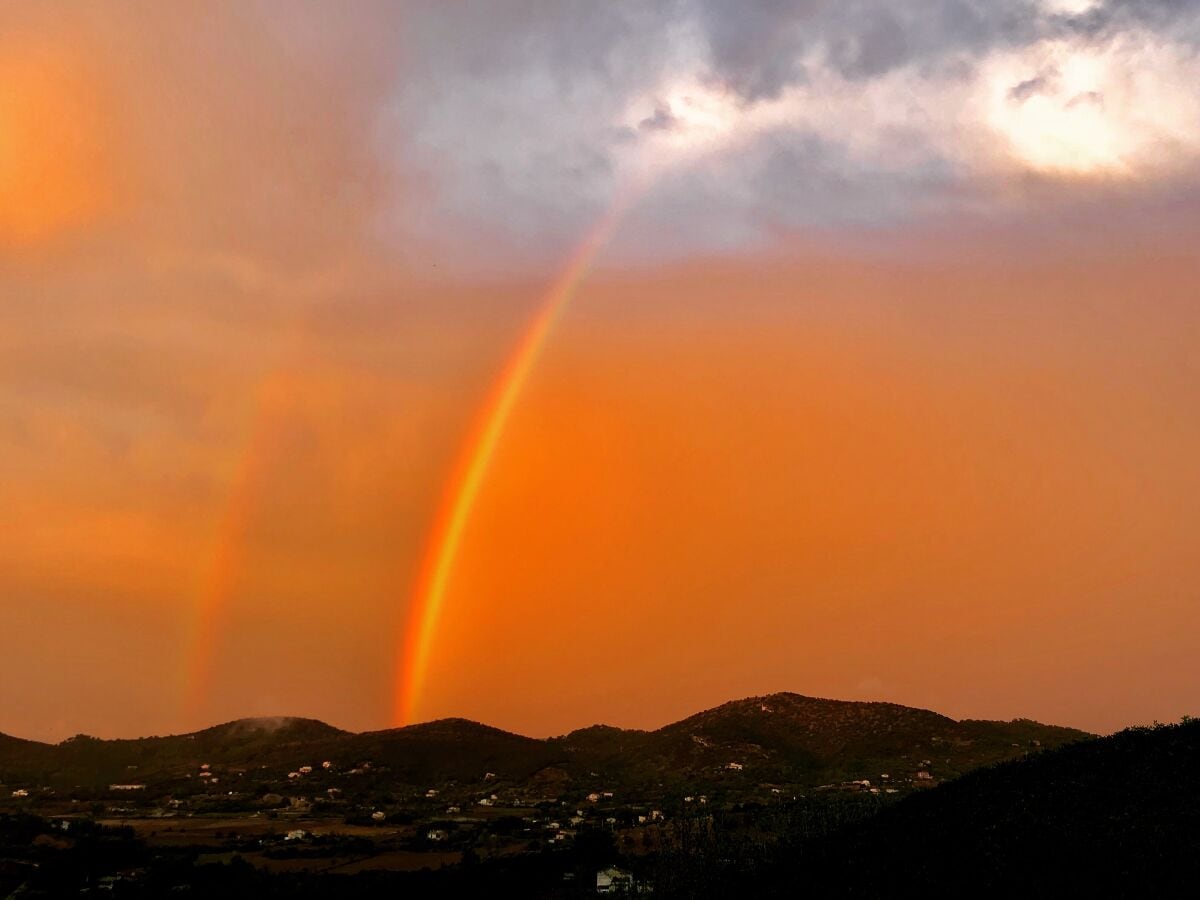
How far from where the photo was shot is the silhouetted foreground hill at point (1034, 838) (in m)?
55.4

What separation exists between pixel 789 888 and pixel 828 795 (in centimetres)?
8526

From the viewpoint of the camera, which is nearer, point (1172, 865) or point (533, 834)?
point (1172, 865)

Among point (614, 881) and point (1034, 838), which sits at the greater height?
point (1034, 838)

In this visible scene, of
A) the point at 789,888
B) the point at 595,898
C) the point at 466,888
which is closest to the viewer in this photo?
the point at 789,888

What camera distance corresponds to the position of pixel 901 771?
598ft

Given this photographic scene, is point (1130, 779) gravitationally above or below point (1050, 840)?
above

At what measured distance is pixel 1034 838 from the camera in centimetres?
6338

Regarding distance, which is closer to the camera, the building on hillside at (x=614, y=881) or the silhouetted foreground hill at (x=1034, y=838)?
the silhouetted foreground hill at (x=1034, y=838)

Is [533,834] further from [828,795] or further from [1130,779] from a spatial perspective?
[1130,779]

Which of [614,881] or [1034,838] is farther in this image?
[614,881]

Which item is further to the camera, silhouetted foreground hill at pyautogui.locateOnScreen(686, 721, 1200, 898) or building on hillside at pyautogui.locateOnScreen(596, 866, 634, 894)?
building on hillside at pyautogui.locateOnScreen(596, 866, 634, 894)

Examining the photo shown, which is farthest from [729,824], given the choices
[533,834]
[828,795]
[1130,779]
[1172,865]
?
[1172,865]

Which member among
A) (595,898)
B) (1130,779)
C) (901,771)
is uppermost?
(901,771)

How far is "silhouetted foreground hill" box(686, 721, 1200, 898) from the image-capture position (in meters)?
55.4
